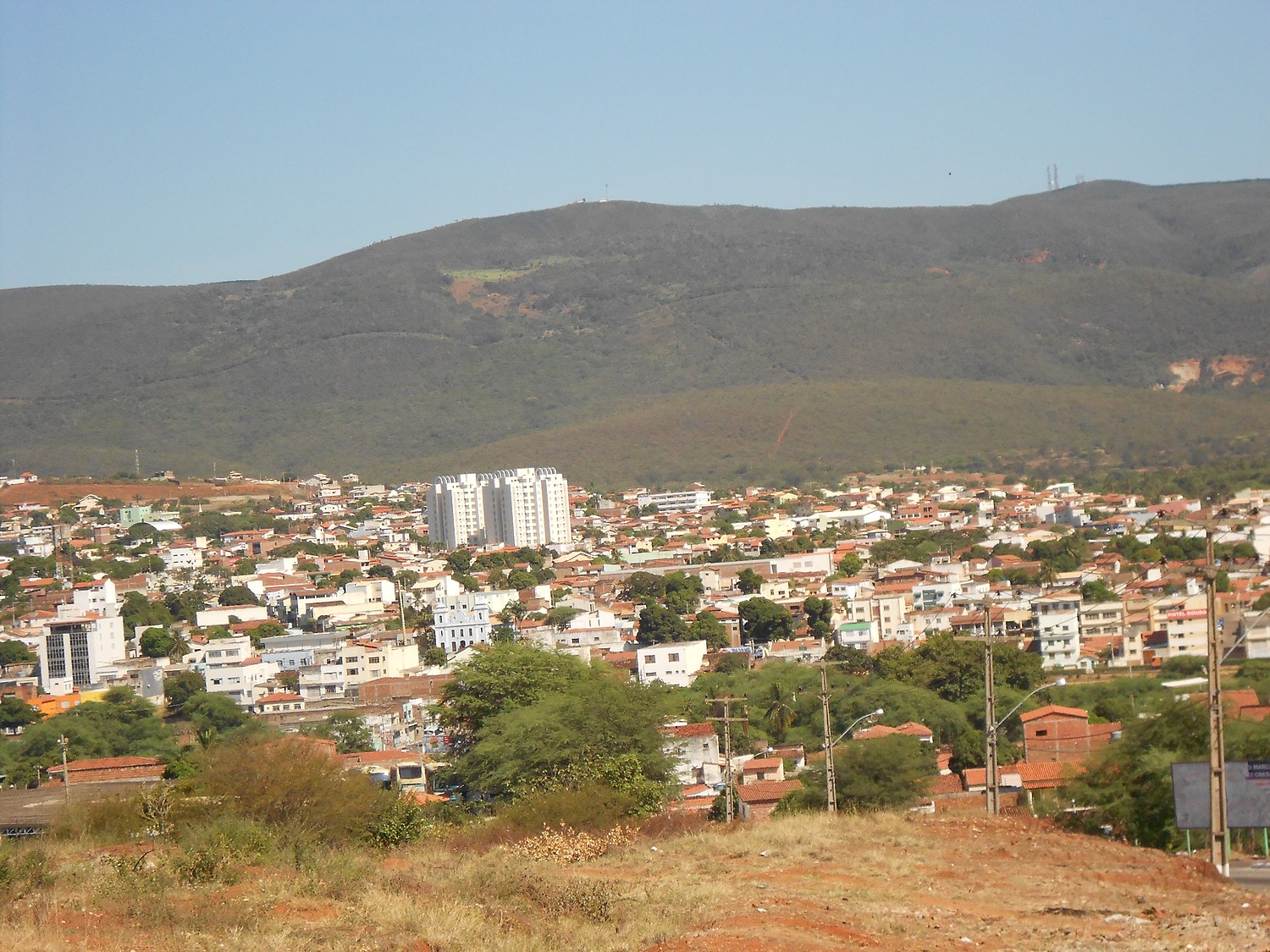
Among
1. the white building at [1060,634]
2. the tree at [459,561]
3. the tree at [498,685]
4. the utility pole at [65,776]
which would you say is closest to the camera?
the utility pole at [65,776]

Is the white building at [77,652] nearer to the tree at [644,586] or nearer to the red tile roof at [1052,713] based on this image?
the tree at [644,586]

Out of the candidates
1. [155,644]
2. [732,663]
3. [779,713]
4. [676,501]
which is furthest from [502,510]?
[779,713]

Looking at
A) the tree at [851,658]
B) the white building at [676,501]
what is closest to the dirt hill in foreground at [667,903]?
the tree at [851,658]

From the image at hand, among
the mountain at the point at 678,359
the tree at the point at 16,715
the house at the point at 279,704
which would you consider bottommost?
the house at the point at 279,704

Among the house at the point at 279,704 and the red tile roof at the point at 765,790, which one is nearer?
the red tile roof at the point at 765,790

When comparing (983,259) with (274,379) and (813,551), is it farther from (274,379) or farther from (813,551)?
(813,551)

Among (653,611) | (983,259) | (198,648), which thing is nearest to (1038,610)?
(653,611)
